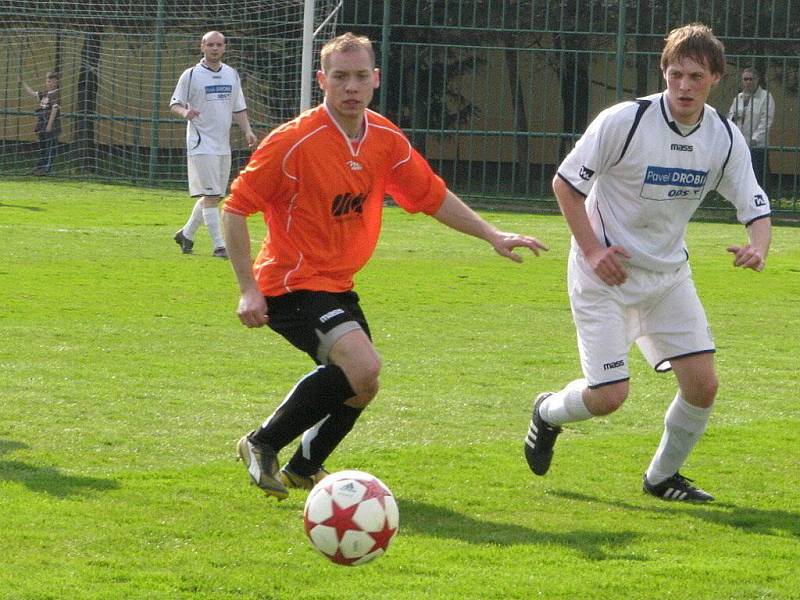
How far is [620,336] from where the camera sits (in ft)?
20.9

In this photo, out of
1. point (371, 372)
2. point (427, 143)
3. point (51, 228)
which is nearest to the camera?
point (371, 372)

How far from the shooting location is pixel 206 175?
15.7m

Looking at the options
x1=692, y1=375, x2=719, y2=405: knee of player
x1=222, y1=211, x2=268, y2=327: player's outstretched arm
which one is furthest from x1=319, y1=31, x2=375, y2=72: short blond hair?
x1=692, y1=375, x2=719, y2=405: knee of player

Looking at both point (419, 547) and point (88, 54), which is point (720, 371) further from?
point (88, 54)

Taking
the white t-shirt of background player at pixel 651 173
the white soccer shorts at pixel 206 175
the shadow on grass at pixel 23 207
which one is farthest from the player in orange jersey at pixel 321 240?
the shadow on grass at pixel 23 207

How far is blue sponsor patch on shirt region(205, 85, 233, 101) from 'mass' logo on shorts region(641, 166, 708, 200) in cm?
1035

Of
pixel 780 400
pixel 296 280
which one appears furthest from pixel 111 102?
pixel 296 280

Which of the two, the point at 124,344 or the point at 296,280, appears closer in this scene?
the point at 296,280

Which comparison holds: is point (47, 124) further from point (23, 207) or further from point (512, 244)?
point (512, 244)

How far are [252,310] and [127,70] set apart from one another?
2160cm

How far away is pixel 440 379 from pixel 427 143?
15.6 meters

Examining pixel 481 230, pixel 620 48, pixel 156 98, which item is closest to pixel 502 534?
pixel 481 230

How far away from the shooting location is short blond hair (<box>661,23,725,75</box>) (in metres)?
6.08

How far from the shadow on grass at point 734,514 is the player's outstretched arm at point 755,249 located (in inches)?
38.8
